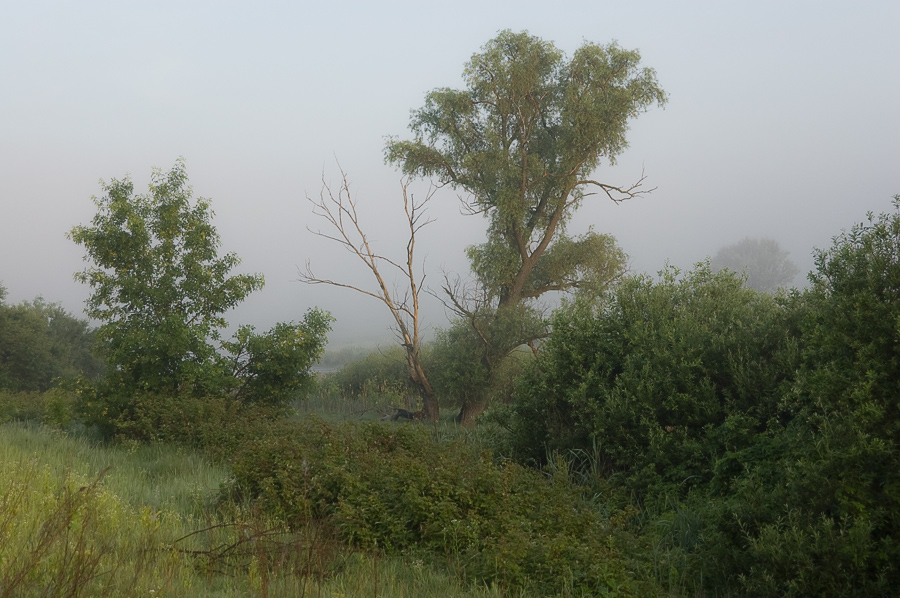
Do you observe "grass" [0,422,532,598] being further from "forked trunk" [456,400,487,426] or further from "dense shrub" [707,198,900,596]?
"forked trunk" [456,400,487,426]

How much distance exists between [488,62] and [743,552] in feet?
66.5

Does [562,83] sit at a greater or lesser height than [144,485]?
greater

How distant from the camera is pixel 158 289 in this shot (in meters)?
17.2

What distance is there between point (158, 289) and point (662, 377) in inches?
509

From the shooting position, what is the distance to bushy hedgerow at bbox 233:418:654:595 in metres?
5.71

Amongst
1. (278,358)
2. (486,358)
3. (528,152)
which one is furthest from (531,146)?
(278,358)

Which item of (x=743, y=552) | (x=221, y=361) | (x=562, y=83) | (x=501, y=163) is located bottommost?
(x=743, y=552)

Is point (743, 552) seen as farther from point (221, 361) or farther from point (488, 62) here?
point (488, 62)

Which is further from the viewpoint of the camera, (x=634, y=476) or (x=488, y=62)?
(x=488, y=62)

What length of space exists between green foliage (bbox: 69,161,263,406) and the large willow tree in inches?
333

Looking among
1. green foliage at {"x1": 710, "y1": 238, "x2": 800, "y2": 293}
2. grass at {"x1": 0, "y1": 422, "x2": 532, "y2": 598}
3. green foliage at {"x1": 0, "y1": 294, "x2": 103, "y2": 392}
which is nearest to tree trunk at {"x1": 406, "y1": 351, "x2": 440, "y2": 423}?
grass at {"x1": 0, "y1": 422, "x2": 532, "y2": 598}

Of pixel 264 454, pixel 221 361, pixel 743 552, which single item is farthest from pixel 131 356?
pixel 743 552

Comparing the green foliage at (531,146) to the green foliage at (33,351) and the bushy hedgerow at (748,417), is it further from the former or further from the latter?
the green foliage at (33,351)

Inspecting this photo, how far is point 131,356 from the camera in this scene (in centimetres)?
1658
